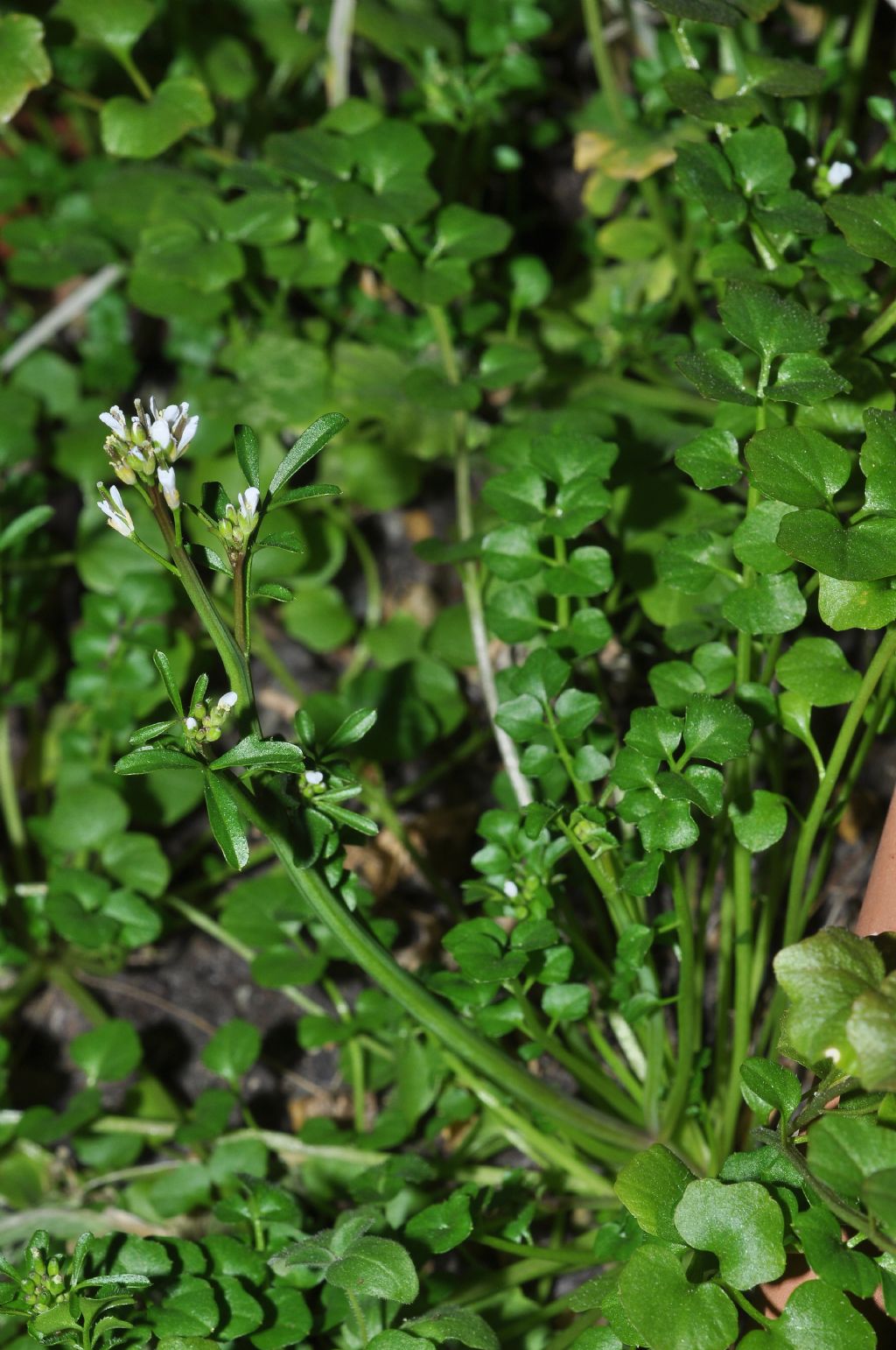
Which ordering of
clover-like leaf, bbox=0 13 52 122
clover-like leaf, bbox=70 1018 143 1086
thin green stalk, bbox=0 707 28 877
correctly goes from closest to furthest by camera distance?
1. clover-like leaf, bbox=70 1018 143 1086
2. clover-like leaf, bbox=0 13 52 122
3. thin green stalk, bbox=0 707 28 877

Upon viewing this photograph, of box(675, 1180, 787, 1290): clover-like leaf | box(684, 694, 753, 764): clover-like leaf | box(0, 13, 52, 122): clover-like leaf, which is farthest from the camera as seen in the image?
box(0, 13, 52, 122): clover-like leaf

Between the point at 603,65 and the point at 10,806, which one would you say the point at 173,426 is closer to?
the point at 10,806

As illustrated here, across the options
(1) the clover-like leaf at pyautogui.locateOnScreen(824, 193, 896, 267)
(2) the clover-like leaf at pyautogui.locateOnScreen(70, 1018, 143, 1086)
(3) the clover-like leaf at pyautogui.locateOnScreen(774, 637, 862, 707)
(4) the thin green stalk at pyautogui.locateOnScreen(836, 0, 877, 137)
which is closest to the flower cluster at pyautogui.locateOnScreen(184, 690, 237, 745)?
(3) the clover-like leaf at pyautogui.locateOnScreen(774, 637, 862, 707)

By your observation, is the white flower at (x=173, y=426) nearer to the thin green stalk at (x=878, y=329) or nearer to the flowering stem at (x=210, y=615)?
the flowering stem at (x=210, y=615)

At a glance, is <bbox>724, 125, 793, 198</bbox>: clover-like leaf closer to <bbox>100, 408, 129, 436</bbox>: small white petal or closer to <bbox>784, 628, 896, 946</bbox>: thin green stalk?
<bbox>784, 628, 896, 946</bbox>: thin green stalk

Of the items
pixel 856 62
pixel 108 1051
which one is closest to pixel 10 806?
pixel 108 1051

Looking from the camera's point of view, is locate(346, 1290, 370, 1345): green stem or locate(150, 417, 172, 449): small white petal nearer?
locate(150, 417, 172, 449): small white petal

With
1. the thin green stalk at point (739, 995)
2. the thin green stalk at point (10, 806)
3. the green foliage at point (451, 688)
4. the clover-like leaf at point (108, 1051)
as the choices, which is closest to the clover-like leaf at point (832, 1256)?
the green foliage at point (451, 688)

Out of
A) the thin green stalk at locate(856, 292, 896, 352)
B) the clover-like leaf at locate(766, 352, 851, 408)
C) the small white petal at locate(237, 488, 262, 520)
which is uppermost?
the small white petal at locate(237, 488, 262, 520)
